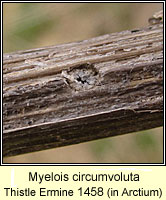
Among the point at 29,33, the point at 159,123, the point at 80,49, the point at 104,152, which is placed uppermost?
the point at 29,33

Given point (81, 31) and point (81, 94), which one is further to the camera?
point (81, 31)

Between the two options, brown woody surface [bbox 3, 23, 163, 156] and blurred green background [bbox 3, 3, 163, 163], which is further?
blurred green background [bbox 3, 3, 163, 163]

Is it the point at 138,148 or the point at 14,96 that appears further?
the point at 138,148

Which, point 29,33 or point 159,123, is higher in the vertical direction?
point 29,33

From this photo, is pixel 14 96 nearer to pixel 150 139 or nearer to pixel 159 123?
pixel 159 123

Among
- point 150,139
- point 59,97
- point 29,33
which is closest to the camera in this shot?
point 59,97

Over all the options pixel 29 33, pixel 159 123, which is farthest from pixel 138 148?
pixel 159 123

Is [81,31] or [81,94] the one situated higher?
[81,31]

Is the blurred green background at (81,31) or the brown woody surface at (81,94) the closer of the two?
the brown woody surface at (81,94)
